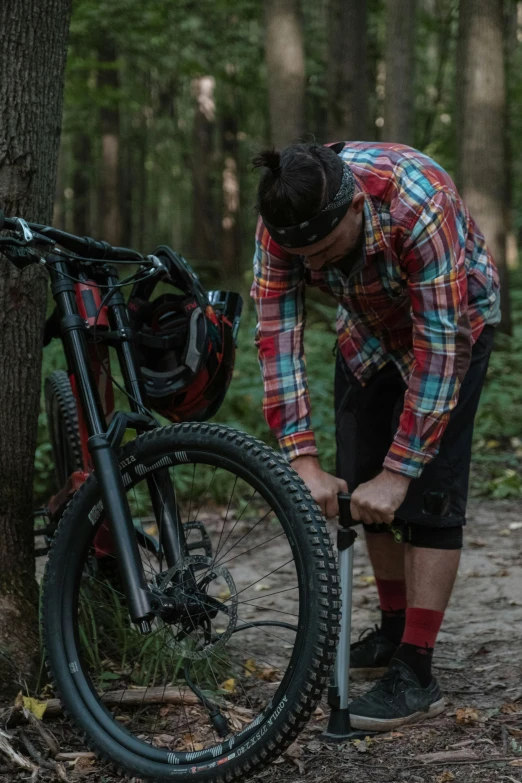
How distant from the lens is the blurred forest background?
7.66 metres

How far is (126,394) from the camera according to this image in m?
2.71

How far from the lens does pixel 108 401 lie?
114 inches

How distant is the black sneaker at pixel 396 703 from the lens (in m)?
2.76

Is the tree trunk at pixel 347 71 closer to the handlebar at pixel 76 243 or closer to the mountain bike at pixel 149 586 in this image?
the handlebar at pixel 76 243

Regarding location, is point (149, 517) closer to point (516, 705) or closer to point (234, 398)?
point (516, 705)

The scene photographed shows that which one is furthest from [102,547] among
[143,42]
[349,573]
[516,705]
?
[143,42]

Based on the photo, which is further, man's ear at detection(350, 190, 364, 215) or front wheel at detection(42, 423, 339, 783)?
man's ear at detection(350, 190, 364, 215)

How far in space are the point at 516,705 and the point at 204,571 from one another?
1183 mm

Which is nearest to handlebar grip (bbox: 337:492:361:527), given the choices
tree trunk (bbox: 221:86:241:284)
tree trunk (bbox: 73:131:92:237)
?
tree trunk (bbox: 221:86:241:284)

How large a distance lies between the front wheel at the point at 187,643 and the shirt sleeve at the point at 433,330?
497 mm

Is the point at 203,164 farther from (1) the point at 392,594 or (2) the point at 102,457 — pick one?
(2) the point at 102,457

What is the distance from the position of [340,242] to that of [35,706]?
167 centimetres

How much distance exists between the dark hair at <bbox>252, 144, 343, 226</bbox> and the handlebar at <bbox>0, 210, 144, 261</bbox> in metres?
0.55

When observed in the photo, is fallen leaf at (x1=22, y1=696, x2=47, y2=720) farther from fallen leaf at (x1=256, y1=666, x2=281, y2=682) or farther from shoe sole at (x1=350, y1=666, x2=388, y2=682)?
shoe sole at (x1=350, y1=666, x2=388, y2=682)
